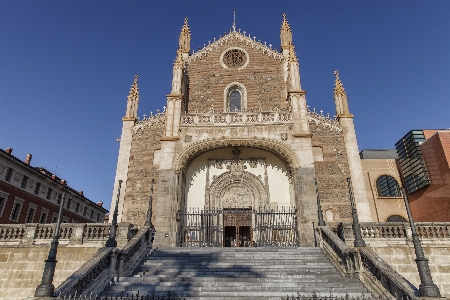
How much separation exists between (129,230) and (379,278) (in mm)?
8656

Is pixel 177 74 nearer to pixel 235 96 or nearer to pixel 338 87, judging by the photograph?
pixel 235 96

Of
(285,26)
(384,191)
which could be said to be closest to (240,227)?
(384,191)

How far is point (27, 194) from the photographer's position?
2967cm

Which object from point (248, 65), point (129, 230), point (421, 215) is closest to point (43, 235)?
point (129, 230)

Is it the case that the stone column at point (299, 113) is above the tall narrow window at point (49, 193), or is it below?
above

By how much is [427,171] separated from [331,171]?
7.27m

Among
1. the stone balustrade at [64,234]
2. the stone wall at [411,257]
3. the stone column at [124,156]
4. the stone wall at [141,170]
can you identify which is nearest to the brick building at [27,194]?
the stone column at [124,156]

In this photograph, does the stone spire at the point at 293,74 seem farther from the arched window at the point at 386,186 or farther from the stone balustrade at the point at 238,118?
the arched window at the point at 386,186

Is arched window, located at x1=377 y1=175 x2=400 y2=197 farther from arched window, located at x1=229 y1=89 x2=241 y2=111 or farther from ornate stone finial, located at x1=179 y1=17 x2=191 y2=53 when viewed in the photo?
ornate stone finial, located at x1=179 y1=17 x2=191 y2=53

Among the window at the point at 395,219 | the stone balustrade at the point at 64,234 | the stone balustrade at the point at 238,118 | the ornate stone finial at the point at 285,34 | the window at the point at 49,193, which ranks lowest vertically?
the stone balustrade at the point at 64,234

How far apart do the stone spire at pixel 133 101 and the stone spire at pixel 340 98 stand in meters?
14.1

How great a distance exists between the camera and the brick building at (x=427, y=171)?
1948 centimetres

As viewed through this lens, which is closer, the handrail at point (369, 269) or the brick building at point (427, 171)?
the handrail at point (369, 269)

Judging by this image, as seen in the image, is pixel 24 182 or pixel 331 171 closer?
pixel 331 171
